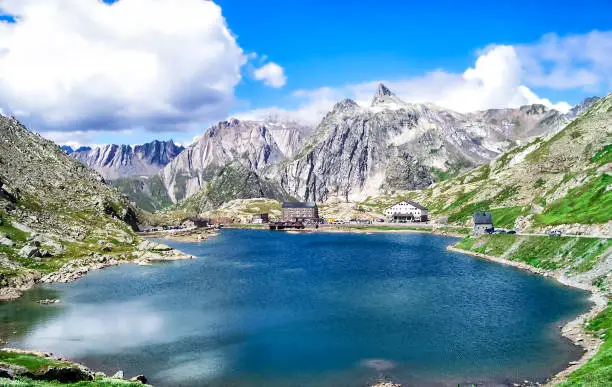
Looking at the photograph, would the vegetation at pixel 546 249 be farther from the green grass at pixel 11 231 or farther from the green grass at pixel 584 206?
the green grass at pixel 11 231

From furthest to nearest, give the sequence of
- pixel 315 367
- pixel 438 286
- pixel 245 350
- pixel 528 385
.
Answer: pixel 438 286 → pixel 245 350 → pixel 315 367 → pixel 528 385

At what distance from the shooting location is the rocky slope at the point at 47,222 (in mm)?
115613

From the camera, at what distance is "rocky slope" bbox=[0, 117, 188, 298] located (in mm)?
115613

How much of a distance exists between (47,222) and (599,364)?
14723cm

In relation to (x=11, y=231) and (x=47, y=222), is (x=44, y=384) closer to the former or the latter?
(x=11, y=231)

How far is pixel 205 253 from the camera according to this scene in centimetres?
18212

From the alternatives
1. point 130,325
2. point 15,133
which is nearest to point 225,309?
point 130,325

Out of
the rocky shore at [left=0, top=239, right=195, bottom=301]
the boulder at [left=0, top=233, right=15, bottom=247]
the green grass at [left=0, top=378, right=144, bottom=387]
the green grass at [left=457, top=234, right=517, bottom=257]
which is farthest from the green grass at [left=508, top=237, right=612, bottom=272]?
the boulder at [left=0, top=233, right=15, bottom=247]

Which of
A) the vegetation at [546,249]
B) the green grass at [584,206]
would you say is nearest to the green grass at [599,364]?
the vegetation at [546,249]

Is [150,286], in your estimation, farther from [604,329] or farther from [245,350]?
[604,329]

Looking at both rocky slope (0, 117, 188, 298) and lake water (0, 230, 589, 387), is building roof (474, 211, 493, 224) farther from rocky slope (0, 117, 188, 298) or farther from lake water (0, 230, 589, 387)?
rocky slope (0, 117, 188, 298)

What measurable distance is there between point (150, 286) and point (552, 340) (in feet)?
279

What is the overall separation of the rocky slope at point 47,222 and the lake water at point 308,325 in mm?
9193

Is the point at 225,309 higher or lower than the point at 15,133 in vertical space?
lower
